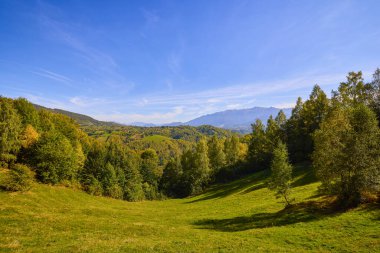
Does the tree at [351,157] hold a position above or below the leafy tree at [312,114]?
below

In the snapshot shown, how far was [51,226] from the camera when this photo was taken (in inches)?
1213

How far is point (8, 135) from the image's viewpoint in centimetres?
5694

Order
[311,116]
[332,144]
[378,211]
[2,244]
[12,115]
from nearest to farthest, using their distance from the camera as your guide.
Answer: [2,244] < [378,211] < [332,144] < [12,115] < [311,116]

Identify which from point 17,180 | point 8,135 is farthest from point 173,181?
point 17,180

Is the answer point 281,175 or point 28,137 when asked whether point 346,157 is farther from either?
point 28,137

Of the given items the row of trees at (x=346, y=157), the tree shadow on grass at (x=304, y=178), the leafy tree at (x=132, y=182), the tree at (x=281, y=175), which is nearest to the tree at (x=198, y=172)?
the leafy tree at (x=132, y=182)

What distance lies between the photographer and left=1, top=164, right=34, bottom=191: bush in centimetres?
4756

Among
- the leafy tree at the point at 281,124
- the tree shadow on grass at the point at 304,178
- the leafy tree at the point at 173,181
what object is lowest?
the leafy tree at the point at 173,181

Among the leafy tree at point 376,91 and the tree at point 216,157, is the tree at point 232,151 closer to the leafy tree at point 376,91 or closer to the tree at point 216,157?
the tree at point 216,157

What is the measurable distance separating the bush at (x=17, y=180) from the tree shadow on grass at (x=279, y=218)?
38830 millimetres

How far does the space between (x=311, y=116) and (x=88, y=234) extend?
72.3 m

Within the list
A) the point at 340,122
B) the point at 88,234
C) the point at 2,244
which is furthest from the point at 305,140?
the point at 2,244

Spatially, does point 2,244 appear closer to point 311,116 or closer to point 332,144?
point 332,144

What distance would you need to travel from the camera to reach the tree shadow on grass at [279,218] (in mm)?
31273
